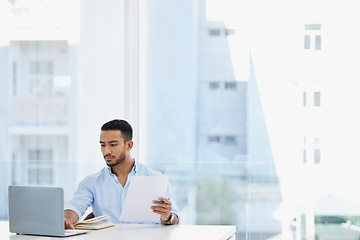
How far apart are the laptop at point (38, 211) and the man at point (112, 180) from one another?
17.8 inches

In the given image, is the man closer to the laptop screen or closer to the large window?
the laptop screen

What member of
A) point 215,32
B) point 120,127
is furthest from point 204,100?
point 120,127

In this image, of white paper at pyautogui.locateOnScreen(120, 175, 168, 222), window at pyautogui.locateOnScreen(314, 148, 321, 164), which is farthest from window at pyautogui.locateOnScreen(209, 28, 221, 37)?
white paper at pyautogui.locateOnScreen(120, 175, 168, 222)

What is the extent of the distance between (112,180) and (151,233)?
66 cm

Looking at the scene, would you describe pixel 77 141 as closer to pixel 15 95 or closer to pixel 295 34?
pixel 15 95

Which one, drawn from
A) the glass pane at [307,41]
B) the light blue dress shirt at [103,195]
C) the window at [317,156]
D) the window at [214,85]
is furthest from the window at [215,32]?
the light blue dress shirt at [103,195]

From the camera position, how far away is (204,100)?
15.4 ft

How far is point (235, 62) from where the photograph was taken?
15.1 ft

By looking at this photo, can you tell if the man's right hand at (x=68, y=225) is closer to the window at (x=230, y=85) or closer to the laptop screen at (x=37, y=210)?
the laptop screen at (x=37, y=210)

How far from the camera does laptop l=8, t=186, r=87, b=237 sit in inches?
106

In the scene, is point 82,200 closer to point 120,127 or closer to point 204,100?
point 120,127

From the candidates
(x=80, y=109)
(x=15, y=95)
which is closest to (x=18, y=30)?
(x=15, y=95)

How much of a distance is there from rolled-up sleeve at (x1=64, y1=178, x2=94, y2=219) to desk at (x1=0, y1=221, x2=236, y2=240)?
12.9 inches

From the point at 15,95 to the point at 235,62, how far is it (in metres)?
1.87
